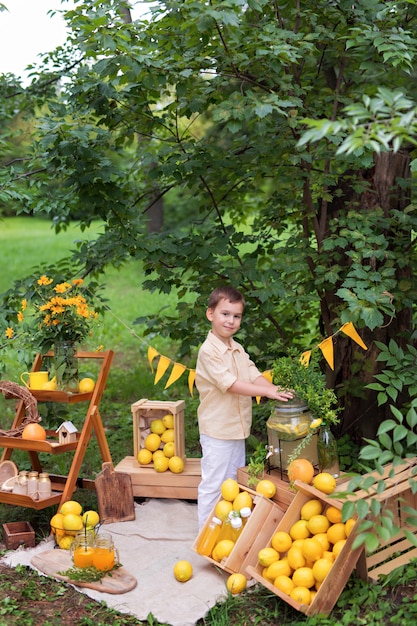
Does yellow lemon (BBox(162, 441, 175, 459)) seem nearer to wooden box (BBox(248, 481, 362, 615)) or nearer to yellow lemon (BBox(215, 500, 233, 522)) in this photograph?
yellow lemon (BBox(215, 500, 233, 522))

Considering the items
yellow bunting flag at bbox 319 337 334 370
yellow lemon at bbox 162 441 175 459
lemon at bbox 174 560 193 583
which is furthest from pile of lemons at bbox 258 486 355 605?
yellow lemon at bbox 162 441 175 459

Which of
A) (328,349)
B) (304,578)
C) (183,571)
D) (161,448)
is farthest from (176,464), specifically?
(304,578)

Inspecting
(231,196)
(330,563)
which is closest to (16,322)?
(231,196)

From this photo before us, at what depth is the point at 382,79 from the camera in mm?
5230

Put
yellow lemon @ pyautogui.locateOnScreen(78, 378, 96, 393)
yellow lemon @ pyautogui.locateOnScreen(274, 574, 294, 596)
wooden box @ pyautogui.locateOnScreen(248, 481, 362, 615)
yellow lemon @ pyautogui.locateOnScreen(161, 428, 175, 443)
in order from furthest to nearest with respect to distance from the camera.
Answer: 1. yellow lemon @ pyautogui.locateOnScreen(161, 428, 175, 443)
2. yellow lemon @ pyautogui.locateOnScreen(78, 378, 96, 393)
3. yellow lemon @ pyautogui.locateOnScreen(274, 574, 294, 596)
4. wooden box @ pyautogui.locateOnScreen(248, 481, 362, 615)

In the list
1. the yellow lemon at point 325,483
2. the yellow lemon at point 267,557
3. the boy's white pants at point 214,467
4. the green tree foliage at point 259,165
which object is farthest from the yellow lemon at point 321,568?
the green tree foliage at point 259,165

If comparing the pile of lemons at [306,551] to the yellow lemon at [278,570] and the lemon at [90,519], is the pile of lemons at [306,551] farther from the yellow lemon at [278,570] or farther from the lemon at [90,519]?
the lemon at [90,519]

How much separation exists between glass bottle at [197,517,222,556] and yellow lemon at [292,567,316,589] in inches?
20.6

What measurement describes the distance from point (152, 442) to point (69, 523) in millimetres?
812

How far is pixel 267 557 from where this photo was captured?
10.6ft

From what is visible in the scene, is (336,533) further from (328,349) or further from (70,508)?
(70,508)

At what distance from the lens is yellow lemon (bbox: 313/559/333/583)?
3084mm

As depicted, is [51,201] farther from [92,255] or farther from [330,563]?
[330,563]

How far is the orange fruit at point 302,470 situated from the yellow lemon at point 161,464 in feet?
3.54
